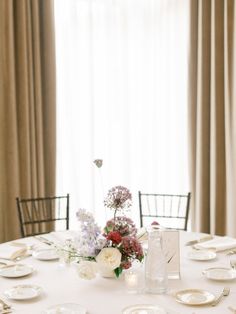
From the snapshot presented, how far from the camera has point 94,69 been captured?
4090 mm

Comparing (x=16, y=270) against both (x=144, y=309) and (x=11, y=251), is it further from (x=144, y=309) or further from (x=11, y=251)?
(x=144, y=309)

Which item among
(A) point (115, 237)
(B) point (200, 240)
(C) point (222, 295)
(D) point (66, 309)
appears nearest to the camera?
(D) point (66, 309)

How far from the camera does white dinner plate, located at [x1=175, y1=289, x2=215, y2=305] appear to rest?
161cm

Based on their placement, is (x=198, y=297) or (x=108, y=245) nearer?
(x=198, y=297)

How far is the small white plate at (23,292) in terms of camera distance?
166 cm

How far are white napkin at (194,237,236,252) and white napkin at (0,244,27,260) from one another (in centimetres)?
86

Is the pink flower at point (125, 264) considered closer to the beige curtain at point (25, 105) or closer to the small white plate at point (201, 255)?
the small white plate at point (201, 255)

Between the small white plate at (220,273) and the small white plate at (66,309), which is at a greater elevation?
the small white plate at (220,273)

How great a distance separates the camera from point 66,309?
155cm

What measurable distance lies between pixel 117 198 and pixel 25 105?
2.02 m

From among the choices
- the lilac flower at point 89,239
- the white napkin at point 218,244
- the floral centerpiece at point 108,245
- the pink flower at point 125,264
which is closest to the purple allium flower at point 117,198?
the floral centerpiece at point 108,245

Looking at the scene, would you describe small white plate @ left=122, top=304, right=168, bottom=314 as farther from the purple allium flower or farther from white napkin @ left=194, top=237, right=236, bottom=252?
white napkin @ left=194, top=237, right=236, bottom=252

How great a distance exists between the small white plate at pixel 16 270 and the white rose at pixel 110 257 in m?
0.38

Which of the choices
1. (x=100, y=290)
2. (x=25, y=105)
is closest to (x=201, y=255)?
(x=100, y=290)
